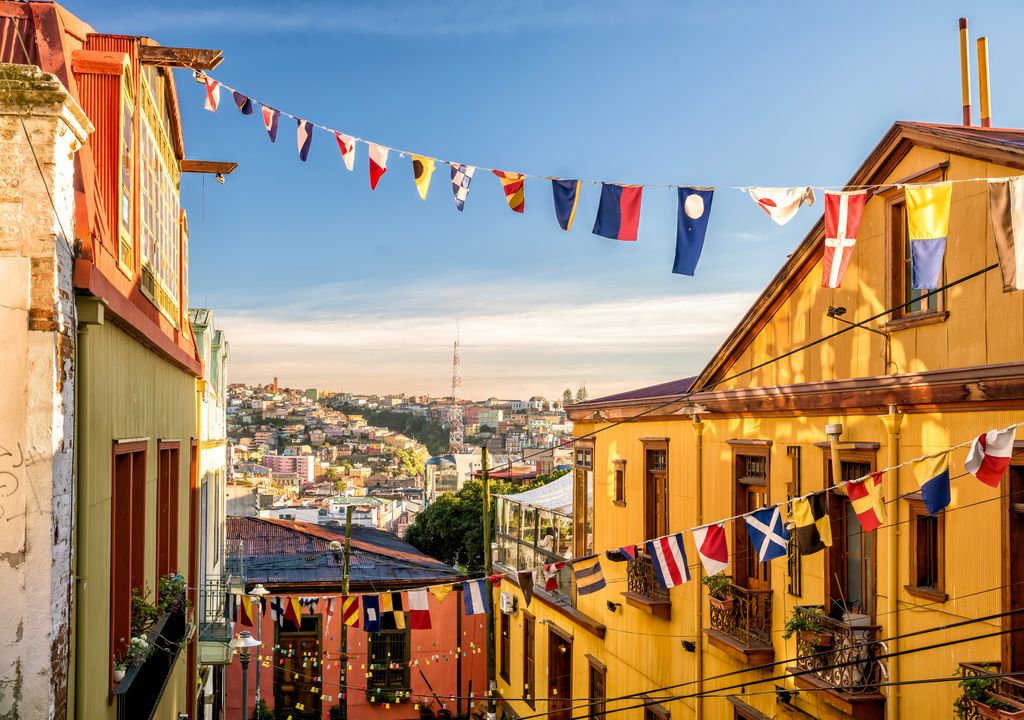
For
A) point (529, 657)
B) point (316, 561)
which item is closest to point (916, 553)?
point (529, 657)

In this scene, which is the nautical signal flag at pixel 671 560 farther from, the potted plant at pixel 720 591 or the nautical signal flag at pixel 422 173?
the nautical signal flag at pixel 422 173

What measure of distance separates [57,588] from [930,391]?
6.96 m

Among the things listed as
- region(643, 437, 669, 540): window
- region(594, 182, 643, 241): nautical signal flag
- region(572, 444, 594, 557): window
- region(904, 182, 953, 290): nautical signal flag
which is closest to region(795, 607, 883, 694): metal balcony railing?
region(904, 182, 953, 290): nautical signal flag

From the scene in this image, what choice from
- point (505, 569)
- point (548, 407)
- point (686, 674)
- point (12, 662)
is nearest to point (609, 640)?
point (686, 674)

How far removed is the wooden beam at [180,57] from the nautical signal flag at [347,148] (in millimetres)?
1378

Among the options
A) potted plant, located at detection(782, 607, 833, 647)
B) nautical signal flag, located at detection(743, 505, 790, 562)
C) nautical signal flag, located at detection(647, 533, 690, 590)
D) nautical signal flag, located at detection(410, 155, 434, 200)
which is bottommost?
potted plant, located at detection(782, 607, 833, 647)

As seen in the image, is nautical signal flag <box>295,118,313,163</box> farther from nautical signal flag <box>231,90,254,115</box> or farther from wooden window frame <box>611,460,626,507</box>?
wooden window frame <box>611,460,626,507</box>

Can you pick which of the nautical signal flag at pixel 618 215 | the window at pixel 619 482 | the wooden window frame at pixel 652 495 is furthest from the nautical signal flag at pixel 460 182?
the window at pixel 619 482

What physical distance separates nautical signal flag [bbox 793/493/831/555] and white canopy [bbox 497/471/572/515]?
36.3 ft

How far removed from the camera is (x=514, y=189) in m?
9.12

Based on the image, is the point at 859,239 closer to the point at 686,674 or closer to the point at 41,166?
the point at 686,674

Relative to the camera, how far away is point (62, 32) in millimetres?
7324

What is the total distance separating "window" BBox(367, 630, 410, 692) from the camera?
23984 millimetres

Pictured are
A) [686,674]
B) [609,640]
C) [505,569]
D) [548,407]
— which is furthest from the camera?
[548,407]
